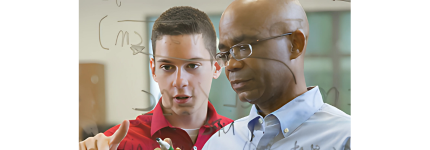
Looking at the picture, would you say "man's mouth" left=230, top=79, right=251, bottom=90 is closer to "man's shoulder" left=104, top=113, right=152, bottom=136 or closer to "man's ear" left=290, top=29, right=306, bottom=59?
"man's ear" left=290, top=29, right=306, bottom=59

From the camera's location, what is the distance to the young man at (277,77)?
1.57 meters

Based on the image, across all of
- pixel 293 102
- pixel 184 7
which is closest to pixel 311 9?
pixel 293 102

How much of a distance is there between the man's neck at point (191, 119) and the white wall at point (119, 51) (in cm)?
18

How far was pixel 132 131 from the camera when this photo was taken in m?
1.75

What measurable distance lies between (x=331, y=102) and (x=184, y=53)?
29.1 inches

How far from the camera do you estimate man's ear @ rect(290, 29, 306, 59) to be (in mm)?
1596

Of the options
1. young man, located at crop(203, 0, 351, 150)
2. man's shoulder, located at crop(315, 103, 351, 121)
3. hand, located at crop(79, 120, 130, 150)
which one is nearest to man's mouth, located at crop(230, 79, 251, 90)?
young man, located at crop(203, 0, 351, 150)

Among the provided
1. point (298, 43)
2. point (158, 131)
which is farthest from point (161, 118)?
point (298, 43)

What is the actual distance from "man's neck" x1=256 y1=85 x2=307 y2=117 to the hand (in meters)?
0.69

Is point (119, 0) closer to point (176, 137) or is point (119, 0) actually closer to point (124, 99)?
point (124, 99)

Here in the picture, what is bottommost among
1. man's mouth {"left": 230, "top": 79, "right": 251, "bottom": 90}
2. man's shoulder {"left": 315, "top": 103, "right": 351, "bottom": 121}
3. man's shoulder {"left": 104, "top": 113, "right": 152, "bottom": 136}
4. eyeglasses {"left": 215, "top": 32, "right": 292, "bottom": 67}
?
man's shoulder {"left": 104, "top": 113, "right": 152, "bottom": 136}

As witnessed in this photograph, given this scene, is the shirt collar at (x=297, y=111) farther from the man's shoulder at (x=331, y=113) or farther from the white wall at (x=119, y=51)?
the white wall at (x=119, y=51)

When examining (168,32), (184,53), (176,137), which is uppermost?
(168,32)

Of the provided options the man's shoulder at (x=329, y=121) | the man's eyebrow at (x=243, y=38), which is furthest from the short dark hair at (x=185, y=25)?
the man's shoulder at (x=329, y=121)
